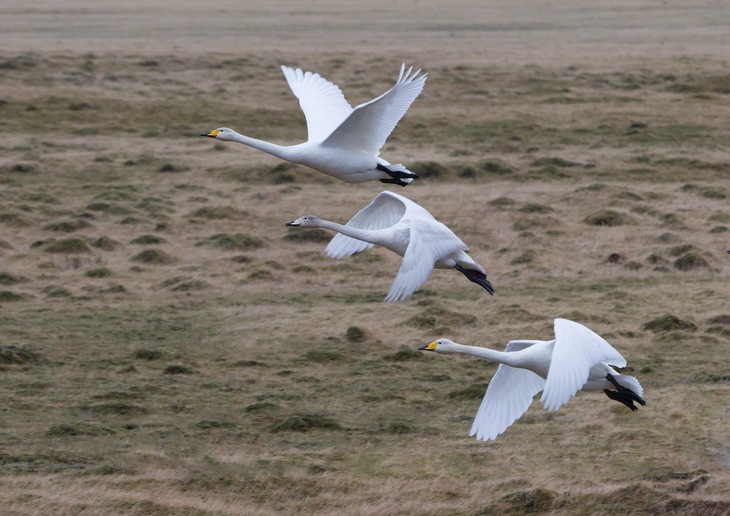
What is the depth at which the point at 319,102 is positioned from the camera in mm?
13672

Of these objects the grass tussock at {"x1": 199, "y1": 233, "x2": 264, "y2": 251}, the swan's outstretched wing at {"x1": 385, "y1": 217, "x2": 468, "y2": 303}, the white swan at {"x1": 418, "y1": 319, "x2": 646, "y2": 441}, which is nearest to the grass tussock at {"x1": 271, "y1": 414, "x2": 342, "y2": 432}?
the white swan at {"x1": 418, "y1": 319, "x2": 646, "y2": 441}

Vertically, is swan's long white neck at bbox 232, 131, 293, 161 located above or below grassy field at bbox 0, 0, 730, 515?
above

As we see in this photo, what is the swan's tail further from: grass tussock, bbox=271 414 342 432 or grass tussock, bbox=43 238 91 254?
grass tussock, bbox=43 238 91 254

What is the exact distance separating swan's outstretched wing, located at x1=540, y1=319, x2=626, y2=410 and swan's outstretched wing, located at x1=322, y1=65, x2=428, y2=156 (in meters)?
2.34

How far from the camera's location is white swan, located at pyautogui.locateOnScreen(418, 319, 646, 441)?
9688 mm

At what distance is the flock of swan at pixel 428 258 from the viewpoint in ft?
32.2

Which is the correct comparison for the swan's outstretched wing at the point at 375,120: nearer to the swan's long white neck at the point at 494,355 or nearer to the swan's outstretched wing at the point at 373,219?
the swan's outstretched wing at the point at 373,219

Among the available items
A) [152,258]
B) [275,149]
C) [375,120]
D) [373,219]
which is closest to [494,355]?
[373,219]

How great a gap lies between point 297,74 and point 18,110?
16.6 m

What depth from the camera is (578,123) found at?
98.3 ft

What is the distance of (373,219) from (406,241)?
167cm

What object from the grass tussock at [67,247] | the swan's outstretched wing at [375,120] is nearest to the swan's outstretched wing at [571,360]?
the swan's outstretched wing at [375,120]

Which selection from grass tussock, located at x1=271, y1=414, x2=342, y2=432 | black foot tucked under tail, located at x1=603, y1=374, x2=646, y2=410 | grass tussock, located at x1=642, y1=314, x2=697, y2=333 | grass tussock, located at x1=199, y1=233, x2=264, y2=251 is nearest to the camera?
black foot tucked under tail, located at x1=603, y1=374, x2=646, y2=410

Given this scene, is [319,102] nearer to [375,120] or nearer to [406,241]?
[375,120]
